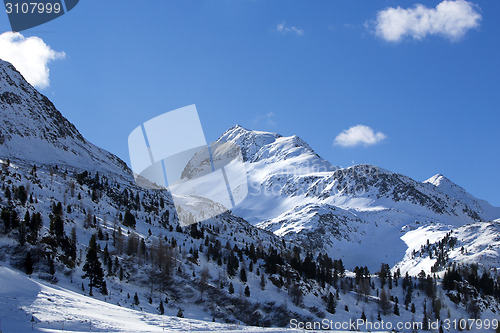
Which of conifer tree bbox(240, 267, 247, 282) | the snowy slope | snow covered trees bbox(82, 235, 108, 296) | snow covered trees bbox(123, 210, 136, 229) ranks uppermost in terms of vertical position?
snow covered trees bbox(123, 210, 136, 229)

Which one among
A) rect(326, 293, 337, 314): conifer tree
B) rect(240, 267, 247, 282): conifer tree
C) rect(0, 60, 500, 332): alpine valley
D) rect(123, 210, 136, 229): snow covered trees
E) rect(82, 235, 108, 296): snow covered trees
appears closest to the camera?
rect(0, 60, 500, 332): alpine valley

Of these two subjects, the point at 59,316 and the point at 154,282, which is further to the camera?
the point at 154,282

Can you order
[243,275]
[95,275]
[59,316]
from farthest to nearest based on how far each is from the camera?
[243,275] < [95,275] < [59,316]

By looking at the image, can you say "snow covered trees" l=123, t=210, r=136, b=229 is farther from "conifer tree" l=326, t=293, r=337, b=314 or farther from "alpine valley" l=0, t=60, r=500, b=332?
"conifer tree" l=326, t=293, r=337, b=314

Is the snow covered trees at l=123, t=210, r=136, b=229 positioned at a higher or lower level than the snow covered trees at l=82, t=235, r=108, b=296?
higher

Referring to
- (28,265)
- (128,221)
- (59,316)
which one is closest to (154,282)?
(28,265)

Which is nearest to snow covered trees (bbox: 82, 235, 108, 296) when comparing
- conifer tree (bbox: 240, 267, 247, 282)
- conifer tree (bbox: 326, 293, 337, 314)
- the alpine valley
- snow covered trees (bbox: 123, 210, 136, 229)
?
the alpine valley

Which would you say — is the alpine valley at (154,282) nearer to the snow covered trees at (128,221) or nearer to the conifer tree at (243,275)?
the snow covered trees at (128,221)

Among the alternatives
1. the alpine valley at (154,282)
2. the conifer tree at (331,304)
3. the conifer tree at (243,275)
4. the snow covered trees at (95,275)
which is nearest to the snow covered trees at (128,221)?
the alpine valley at (154,282)

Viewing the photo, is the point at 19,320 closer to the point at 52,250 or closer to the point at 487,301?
the point at 52,250

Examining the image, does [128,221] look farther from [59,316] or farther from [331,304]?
[59,316]

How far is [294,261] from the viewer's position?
16150 cm

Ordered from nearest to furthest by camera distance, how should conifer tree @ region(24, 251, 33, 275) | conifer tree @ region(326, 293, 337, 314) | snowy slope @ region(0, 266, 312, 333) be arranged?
1. snowy slope @ region(0, 266, 312, 333)
2. conifer tree @ region(24, 251, 33, 275)
3. conifer tree @ region(326, 293, 337, 314)

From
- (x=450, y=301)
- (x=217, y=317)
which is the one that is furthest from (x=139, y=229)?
(x=450, y=301)
